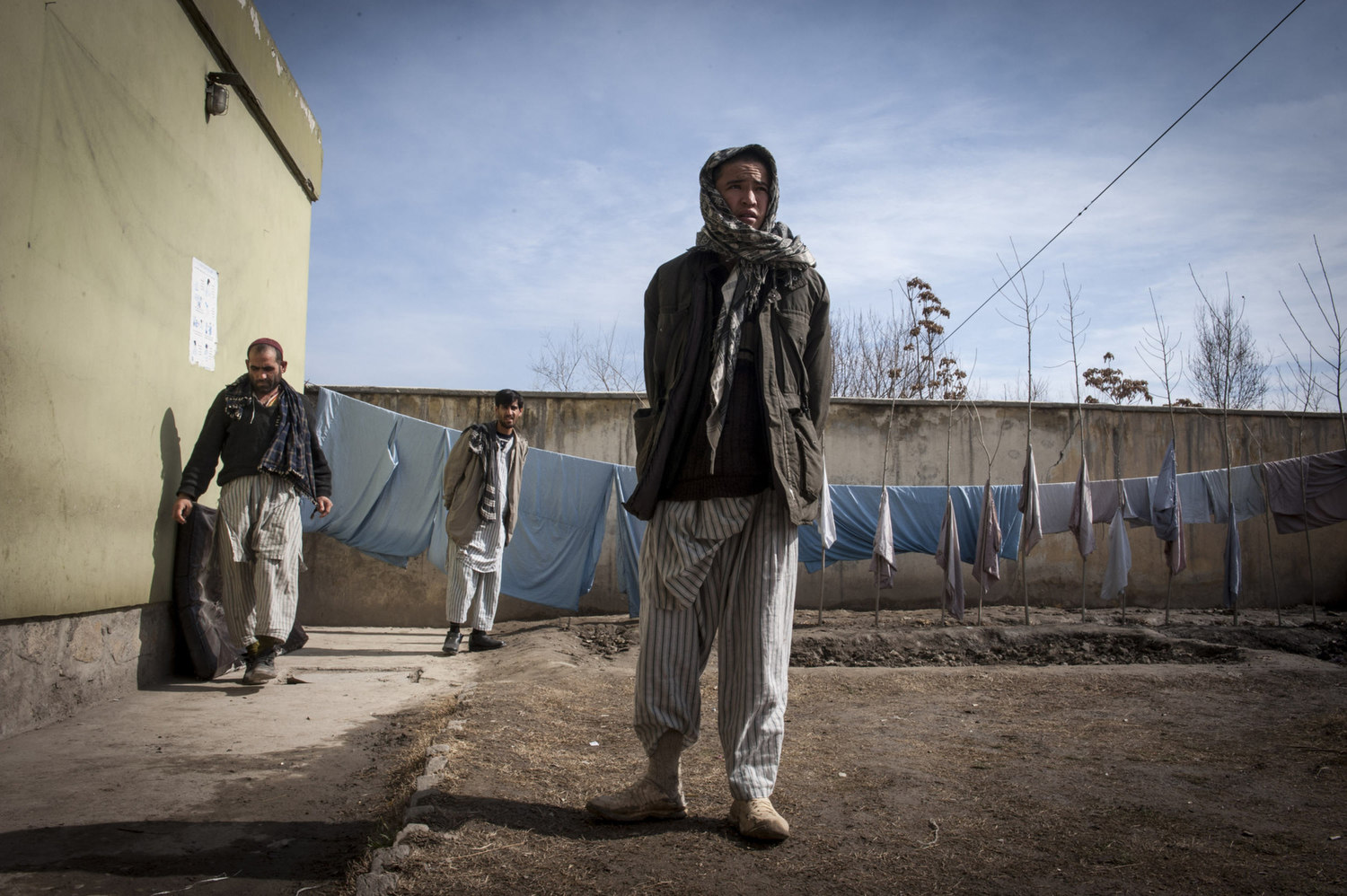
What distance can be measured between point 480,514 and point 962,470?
236 inches

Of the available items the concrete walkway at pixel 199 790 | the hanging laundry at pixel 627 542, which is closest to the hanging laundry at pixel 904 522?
the hanging laundry at pixel 627 542

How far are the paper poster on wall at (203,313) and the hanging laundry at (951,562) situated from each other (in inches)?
250

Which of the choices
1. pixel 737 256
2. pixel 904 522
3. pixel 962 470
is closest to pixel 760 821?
pixel 737 256

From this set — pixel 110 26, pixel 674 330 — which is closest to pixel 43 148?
pixel 110 26

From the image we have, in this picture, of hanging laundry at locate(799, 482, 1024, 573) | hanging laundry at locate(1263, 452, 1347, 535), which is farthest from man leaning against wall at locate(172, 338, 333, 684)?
hanging laundry at locate(1263, 452, 1347, 535)

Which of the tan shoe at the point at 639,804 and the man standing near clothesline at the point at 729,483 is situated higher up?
the man standing near clothesline at the point at 729,483

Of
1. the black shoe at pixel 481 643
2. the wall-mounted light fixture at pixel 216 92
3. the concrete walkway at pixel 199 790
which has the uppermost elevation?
the wall-mounted light fixture at pixel 216 92

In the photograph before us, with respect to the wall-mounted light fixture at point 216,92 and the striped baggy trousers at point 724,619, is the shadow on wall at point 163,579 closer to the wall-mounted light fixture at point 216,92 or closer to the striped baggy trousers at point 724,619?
the wall-mounted light fixture at point 216,92

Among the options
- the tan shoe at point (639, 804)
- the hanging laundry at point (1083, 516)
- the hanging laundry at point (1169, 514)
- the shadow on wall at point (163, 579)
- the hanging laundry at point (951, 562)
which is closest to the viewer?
the tan shoe at point (639, 804)

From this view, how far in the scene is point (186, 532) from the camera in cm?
466

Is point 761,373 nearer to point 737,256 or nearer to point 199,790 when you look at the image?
point 737,256

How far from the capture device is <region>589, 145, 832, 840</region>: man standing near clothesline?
2.26m

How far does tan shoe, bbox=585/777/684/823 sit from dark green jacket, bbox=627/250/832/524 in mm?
712

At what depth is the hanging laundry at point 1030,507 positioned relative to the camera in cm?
830
